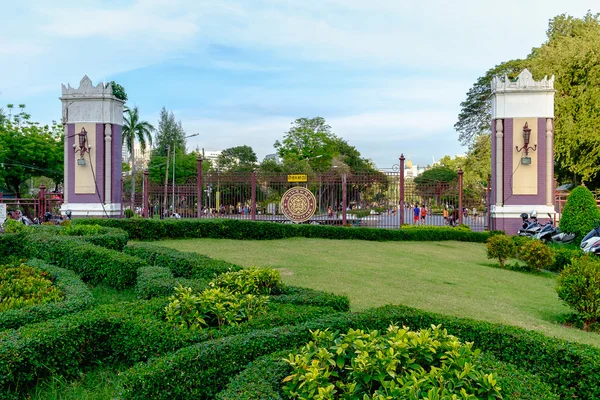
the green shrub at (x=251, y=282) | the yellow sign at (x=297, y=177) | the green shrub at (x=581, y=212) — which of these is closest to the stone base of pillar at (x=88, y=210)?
the yellow sign at (x=297, y=177)

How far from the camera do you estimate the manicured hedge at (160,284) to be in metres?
5.27

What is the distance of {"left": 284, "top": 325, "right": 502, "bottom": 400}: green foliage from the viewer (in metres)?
2.59

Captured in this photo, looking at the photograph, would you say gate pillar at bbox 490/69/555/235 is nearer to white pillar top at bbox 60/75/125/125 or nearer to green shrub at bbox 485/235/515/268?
green shrub at bbox 485/235/515/268

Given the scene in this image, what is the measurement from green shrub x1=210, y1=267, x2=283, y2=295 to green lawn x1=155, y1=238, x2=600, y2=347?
1122mm

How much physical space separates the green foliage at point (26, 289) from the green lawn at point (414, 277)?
3.26 m

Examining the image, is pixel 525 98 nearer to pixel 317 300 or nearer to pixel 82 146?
pixel 317 300

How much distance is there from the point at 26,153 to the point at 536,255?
1118 inches

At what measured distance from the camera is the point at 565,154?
24.0 metres

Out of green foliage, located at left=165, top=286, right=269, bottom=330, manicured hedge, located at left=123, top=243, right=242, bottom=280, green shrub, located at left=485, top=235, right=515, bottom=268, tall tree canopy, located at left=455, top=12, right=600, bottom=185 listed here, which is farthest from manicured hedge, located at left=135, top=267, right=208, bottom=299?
tall tree canopy, located at left=455, top=12, right=600, bottom=185

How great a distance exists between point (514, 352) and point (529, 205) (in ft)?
49.6

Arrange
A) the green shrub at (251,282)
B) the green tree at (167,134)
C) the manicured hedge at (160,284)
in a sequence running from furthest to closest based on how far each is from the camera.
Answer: the green tree at (167,134), the manicured hedge at (160,284), the green shrub at (251,282)

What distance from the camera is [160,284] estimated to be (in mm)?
5434

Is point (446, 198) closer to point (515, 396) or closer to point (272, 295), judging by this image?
point (272, 295)

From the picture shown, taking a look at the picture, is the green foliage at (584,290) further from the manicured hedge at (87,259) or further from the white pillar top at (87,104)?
the white pillar top at (87,104)
